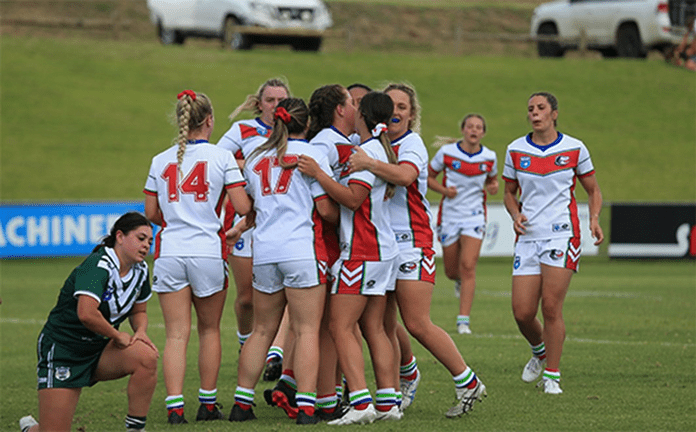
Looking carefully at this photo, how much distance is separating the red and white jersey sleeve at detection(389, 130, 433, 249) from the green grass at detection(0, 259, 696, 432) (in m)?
1.14

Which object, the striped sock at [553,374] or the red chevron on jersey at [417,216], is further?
the striped sock at [553,374]

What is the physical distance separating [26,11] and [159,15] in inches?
369

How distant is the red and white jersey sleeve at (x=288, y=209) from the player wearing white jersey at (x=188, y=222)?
17cm

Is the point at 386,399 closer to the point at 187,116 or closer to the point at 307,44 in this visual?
the point at 187,116

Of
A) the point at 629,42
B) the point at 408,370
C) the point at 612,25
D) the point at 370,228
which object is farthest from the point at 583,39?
the point at 370,228

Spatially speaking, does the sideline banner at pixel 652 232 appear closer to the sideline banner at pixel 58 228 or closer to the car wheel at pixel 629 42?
the sideline banner at pixel 58 228

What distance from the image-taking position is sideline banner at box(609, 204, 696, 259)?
771 inches

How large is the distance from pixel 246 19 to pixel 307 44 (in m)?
3.13

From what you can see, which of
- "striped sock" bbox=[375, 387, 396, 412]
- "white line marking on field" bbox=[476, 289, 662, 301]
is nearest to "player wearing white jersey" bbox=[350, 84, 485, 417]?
"striped sock" bbox=[375, 387, 396, 412]

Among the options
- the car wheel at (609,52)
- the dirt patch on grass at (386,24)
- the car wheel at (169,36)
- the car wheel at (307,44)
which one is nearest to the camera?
the car wheel at (307,44)

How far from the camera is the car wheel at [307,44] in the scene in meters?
34.8

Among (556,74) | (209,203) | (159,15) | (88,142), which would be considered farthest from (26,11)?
(209,203)

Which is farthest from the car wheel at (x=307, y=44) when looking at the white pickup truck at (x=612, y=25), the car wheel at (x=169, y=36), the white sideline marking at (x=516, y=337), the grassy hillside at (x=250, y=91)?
the white sideline marking at (x=516, y=337)

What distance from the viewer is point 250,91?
3091 centimetres
